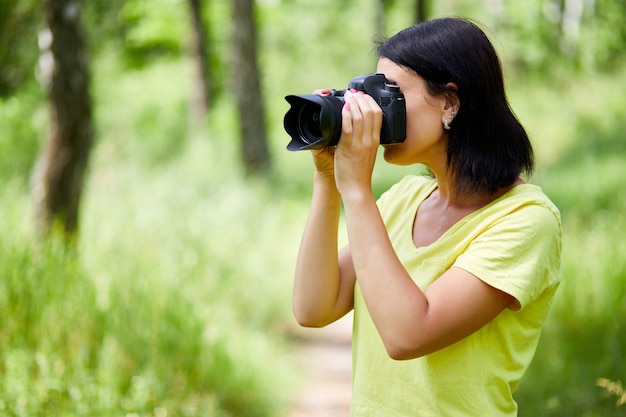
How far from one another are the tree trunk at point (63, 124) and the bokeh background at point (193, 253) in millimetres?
35

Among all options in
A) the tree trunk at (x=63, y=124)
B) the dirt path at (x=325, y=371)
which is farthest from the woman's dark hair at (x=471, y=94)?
the tree trunk at (x=63, y=124)

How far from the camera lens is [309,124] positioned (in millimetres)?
1714

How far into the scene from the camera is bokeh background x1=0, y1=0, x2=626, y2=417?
10.3ft

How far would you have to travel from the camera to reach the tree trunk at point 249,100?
358 inches

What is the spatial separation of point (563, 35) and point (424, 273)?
60.0 ft

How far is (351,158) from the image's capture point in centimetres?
158

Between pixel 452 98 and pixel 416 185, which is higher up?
pixel 452 98

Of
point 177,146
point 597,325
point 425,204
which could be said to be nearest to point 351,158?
point 425,204

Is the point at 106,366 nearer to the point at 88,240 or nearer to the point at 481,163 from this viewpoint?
the point at 88,240

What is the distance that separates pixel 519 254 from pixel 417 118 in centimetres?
38

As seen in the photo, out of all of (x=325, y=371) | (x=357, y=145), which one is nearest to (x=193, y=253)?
(x=325, y=371)

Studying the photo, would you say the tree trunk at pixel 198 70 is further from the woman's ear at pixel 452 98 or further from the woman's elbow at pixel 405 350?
the woman's elbow at pixel 405 350

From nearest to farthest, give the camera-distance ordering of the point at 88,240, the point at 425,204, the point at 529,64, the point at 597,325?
1. the point at 425,204
2. the point at 597,325
3. the point at 88,240
4. the point at 529,64

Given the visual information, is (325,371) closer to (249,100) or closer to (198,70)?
(249,100)
